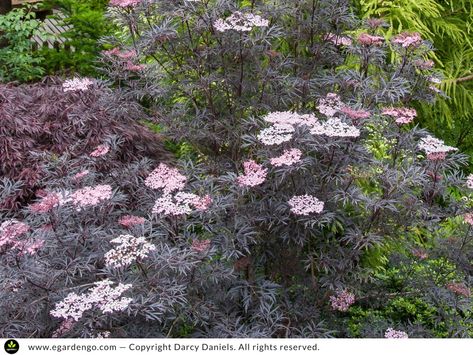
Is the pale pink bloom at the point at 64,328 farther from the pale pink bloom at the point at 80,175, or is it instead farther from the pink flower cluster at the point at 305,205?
the pink flower cluster at the point at 305,205

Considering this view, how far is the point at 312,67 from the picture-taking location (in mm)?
2502

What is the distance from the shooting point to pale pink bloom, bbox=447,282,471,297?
6.78 ft

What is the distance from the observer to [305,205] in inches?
74.9

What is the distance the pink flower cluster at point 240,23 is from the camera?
2100mm

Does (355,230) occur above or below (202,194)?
below

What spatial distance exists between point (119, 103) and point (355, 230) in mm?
1161

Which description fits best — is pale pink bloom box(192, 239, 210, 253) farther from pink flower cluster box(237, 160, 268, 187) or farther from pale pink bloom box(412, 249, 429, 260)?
pale pink bloom box(412, 249, 429, 260)

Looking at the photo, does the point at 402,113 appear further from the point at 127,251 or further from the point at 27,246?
the point at 27,246

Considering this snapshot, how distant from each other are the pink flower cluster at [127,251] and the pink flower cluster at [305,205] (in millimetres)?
484

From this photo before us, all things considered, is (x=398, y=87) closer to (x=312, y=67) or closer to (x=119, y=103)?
(x=312, y=67)

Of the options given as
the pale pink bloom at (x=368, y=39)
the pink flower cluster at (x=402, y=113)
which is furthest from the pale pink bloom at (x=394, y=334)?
the pale pink bloom at (x=368, y=39)

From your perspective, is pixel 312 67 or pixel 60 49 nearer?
pixel 312 67
